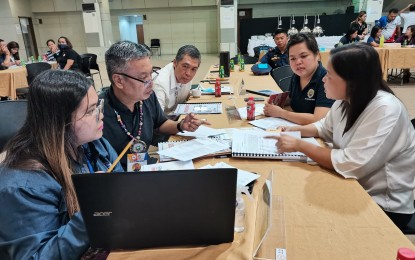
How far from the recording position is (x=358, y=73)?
129 cm

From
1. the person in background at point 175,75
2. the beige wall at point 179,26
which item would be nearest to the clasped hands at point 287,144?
the person in background at point 175,75

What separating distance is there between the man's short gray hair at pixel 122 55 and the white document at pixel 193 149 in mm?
509

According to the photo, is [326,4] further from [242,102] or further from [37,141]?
[37,141]

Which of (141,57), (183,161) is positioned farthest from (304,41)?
(183,161)

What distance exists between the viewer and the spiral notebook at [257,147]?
4.72 feet

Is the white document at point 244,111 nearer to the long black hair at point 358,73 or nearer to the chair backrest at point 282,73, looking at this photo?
the long black hair at point 358,73

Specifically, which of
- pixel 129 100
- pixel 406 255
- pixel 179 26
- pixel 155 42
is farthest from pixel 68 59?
pixel 179 26

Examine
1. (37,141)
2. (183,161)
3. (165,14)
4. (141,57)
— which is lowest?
(183,161)

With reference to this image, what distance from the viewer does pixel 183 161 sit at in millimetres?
1413

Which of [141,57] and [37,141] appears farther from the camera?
[141,57]

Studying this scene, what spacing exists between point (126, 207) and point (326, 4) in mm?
13634

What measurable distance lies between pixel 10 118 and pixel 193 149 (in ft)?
3.73

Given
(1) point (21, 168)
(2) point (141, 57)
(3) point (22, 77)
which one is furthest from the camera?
(3) point (22, 77)

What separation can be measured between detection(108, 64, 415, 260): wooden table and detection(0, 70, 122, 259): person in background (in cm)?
16
